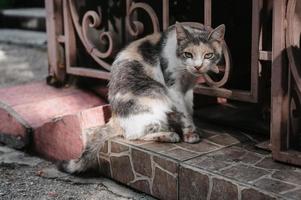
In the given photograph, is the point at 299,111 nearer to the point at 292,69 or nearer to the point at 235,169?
the point at 292,69

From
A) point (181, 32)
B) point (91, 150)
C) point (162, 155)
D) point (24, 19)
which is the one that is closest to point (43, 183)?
point (91, 150)

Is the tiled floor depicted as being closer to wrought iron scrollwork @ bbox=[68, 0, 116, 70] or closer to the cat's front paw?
the cat's front paw

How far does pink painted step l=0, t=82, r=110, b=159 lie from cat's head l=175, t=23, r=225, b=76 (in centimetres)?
99

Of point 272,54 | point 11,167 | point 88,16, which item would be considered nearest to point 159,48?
point 272,54

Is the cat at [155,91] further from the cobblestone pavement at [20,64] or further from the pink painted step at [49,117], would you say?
the cobblestone pavement at [20,64]

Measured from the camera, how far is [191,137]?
3.73 meters

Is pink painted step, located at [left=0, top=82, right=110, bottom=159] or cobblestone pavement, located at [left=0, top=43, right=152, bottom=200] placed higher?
pink painted step, located at [left=0, top=82, right=110, bottom=159]

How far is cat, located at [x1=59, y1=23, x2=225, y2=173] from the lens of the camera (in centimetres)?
363

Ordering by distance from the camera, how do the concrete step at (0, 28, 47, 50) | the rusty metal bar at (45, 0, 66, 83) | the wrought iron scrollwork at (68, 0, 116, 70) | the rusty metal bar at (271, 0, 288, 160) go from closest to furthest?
the rusty metal bar at (271, 0, 288, 160), the wrought iron scrollwork at (68, 0, 116, 70), the rusty metal bar at (45, 0, 66, 83), the concrete step at (0, 28, 47, 50)

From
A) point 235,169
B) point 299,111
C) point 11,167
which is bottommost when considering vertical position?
point 11,167

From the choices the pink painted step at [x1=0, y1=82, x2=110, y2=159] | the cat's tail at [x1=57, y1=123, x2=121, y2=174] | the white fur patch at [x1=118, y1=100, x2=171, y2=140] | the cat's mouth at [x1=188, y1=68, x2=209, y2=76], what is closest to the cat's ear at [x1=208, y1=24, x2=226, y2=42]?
the cat's mouth at [x1=188, y1=68, x2=209, y2=76]

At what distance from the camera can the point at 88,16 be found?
191 inches

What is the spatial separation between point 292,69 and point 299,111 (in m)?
0.35

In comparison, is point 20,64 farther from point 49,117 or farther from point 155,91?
point 155,91
